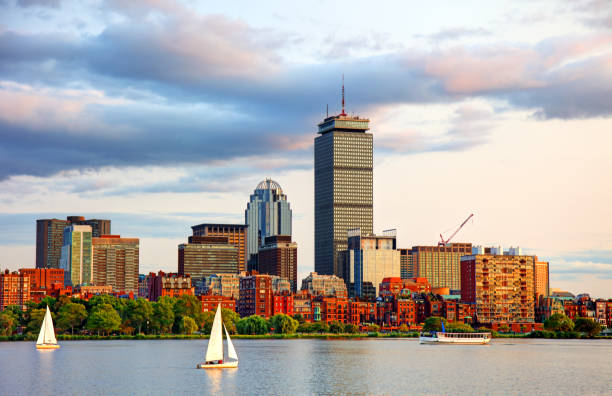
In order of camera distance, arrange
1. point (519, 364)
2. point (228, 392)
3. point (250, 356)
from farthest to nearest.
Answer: point (250, 356) < point (519, 364) < point (228, 392)

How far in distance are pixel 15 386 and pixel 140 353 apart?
70256 mm

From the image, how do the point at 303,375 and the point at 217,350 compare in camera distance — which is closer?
the point at 303,375

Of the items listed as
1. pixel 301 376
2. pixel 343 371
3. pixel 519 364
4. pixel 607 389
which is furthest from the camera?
pixel 519 364

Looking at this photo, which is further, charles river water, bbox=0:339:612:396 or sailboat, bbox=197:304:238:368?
sailboat, bbox=197:304:238:368

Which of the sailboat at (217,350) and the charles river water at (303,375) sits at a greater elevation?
the sailboat at (217,350)

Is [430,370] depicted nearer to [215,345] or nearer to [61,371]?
[215,345]

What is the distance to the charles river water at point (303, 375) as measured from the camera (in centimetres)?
12312

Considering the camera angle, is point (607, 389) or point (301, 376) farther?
point (301, 376)

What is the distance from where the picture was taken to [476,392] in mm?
121875

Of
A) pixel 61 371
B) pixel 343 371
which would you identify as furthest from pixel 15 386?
pixel 343 371

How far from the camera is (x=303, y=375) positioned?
5719 inches

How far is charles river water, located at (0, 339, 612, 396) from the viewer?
123 m

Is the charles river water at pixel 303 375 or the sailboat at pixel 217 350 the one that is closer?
the charles river water at pixel 303 375

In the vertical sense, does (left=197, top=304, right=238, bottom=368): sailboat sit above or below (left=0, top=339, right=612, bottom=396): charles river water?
above
